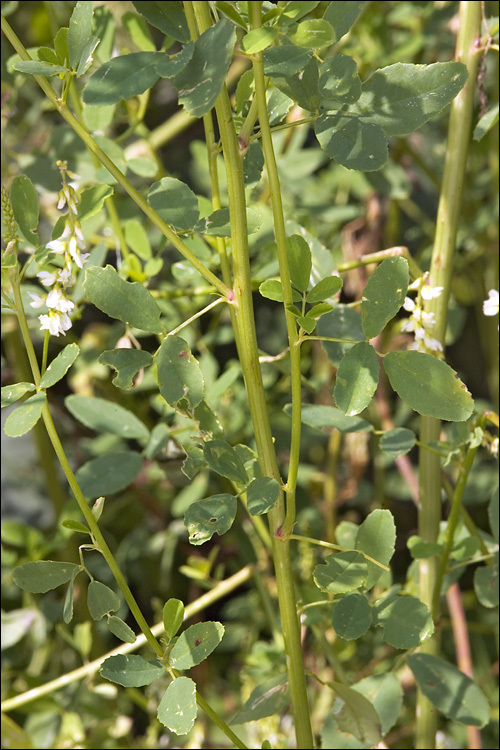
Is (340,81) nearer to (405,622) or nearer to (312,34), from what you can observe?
(312,34)

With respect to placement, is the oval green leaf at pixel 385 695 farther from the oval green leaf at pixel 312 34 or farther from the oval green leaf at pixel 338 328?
the oval green leaf at pixel 312 34

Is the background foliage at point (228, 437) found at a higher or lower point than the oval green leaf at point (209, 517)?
lower

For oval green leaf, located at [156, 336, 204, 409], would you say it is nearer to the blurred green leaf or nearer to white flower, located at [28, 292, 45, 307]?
white flower, located at [28, 292, 45, 307]

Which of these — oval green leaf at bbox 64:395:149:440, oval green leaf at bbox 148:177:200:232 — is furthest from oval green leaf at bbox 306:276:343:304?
oval green leaf at bbox 64:395:149:440

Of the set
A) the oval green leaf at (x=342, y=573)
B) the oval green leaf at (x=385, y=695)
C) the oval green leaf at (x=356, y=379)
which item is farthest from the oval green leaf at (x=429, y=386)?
the oval green leaf at (x=385, y=695)

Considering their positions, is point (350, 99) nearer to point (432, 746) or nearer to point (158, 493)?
point (432, 746)

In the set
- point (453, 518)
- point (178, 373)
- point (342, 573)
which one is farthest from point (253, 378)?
point (453, 518)

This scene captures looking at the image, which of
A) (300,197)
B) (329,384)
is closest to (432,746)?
(329,384)
